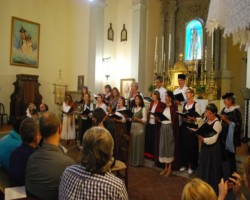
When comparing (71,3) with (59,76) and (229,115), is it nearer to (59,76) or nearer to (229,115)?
(59,76)

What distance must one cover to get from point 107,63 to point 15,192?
29.4 feet

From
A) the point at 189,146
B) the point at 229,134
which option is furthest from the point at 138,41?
the point at 229,134

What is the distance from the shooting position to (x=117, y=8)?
36.1 ft

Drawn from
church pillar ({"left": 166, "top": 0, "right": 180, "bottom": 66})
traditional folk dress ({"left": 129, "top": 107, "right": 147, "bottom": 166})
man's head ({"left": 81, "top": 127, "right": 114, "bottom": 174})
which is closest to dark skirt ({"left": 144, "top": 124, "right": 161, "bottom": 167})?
traditional folk dress ({"left": 129, "top": 107, "right": 147, "bottom": 166})

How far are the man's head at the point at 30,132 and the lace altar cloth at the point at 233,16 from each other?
182cm

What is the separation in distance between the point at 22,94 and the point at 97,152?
916cm

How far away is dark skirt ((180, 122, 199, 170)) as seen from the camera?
15.4 feet

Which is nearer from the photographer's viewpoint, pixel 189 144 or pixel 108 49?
pixel 189 144

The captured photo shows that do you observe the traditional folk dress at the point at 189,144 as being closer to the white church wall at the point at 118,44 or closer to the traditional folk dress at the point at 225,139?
the traditional folk dress at the point at 225,139

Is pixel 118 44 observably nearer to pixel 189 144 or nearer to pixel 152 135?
pixel 152 135

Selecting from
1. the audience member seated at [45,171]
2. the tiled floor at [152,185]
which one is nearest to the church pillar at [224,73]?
the tiled floor at [152,185]

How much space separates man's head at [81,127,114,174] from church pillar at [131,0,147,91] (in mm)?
8641

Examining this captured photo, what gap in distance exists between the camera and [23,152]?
2094 mm

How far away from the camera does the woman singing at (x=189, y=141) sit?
4.65m
